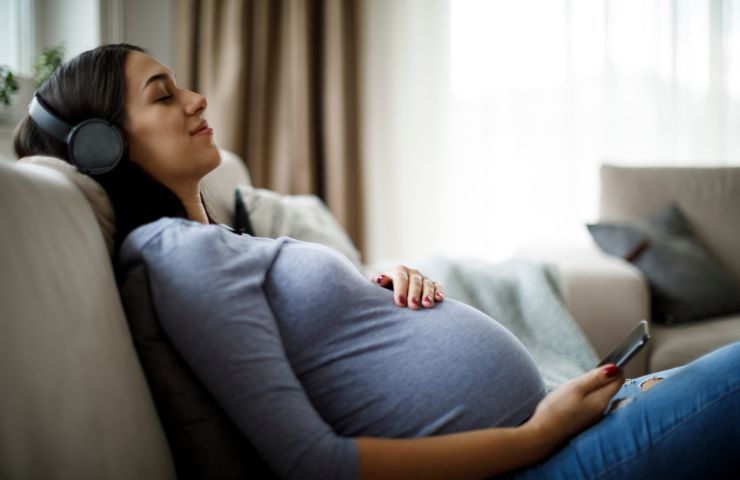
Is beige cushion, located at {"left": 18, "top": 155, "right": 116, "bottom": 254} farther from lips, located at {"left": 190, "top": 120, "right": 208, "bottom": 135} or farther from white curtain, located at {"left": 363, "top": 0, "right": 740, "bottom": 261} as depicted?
white curtain, located at {"left": 363, "top": 0, "right": 740, "bottom": 261}

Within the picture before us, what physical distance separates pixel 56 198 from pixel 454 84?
2374 millimetres

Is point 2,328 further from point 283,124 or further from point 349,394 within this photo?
point 283,124

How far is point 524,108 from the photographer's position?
2758 millimetres

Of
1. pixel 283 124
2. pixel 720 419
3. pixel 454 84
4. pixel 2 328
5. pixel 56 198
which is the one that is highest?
pixel 454 84

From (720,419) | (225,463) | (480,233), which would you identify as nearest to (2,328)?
(225,463)

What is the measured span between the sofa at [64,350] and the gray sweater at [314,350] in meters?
0.06

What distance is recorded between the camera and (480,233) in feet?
9.28

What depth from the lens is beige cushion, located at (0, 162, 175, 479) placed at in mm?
529

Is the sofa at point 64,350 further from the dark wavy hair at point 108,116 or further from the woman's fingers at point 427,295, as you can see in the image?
the woman's fingers at point 427,295

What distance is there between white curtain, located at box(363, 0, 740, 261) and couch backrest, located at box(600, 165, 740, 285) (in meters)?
0.48

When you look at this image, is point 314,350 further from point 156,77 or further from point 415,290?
point 156,77

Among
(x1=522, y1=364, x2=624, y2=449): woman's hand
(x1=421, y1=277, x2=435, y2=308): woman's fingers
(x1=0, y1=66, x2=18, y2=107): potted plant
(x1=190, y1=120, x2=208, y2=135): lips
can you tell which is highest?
(x1=0, y1=66, x2=18, y2=107): potted plant

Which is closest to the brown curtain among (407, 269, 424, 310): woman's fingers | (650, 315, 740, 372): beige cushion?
(650, 315, 740, 372): beige cushion

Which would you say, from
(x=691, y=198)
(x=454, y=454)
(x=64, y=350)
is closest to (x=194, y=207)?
(x=64, y=350)
